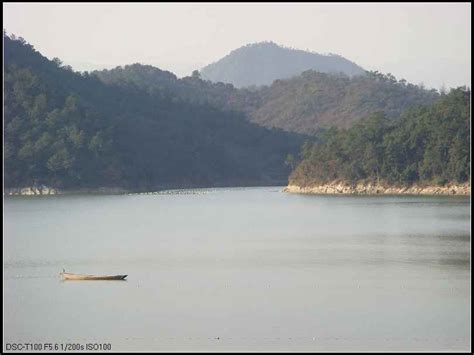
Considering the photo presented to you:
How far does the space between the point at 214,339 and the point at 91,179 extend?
78256 millimetres

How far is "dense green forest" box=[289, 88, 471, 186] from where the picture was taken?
78.6 meters

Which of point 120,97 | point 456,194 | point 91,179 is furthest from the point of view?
point 120,97

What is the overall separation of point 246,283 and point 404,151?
179 feet

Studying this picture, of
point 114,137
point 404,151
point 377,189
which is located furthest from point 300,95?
point 404,151

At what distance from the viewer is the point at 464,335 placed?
2227cm

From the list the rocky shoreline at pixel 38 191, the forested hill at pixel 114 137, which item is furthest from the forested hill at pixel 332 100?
the rocky shoreline at pixel 38 191

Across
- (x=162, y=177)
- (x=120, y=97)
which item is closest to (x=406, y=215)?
(x=162, y=177)

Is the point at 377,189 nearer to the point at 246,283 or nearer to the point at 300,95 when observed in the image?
the point at 246,283

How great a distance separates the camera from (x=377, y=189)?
3354 inches

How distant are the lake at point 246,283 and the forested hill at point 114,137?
4009cm

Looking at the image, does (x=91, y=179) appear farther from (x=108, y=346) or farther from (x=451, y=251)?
(x=108, y=346)

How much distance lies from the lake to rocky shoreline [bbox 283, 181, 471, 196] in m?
20.2

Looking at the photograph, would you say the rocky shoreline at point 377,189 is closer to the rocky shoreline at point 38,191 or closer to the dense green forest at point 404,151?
the dense green forest at point 404,151

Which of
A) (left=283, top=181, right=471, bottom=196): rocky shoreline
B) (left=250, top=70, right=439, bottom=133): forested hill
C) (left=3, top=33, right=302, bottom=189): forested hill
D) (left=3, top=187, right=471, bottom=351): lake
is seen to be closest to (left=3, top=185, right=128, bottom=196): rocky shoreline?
(left=3, top=33, right=302, bottom=189): forested hill
